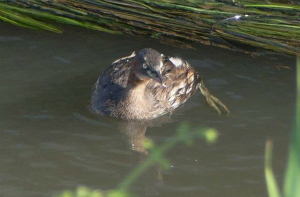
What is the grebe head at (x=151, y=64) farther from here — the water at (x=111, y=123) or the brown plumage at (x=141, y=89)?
the water at (x=111, y=123)

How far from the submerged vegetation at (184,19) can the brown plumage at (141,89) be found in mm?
402

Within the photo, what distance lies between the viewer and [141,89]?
306 inches

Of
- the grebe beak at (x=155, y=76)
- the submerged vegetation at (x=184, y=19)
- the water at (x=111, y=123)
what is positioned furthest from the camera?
the submerged vegetation at (x=184, y=19)

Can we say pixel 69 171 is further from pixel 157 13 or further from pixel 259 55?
pixel 259 55

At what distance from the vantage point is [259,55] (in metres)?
8.09

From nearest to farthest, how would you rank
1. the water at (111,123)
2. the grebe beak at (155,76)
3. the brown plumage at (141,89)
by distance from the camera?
the water at (111,123) → the grebe beak at (155,76) → the brown plumage at (141,89)

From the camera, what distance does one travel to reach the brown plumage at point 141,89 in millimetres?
7422

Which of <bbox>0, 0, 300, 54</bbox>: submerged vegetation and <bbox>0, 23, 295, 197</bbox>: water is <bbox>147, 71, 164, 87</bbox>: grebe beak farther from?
<bbox>0, 0, 300, 54</bbox>: submerged vegetation

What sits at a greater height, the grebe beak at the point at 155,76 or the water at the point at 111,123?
the grebe beak at the point at 155,76

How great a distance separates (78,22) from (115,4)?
1.67 ft

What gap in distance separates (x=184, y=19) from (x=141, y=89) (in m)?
0.99

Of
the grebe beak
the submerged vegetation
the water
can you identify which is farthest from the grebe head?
the submerged vegetation

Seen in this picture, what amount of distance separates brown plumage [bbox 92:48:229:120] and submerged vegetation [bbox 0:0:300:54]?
0.40 metres

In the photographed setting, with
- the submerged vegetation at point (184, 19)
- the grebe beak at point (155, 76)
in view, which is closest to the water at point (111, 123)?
the submerged vegetation at point (184, 19)
